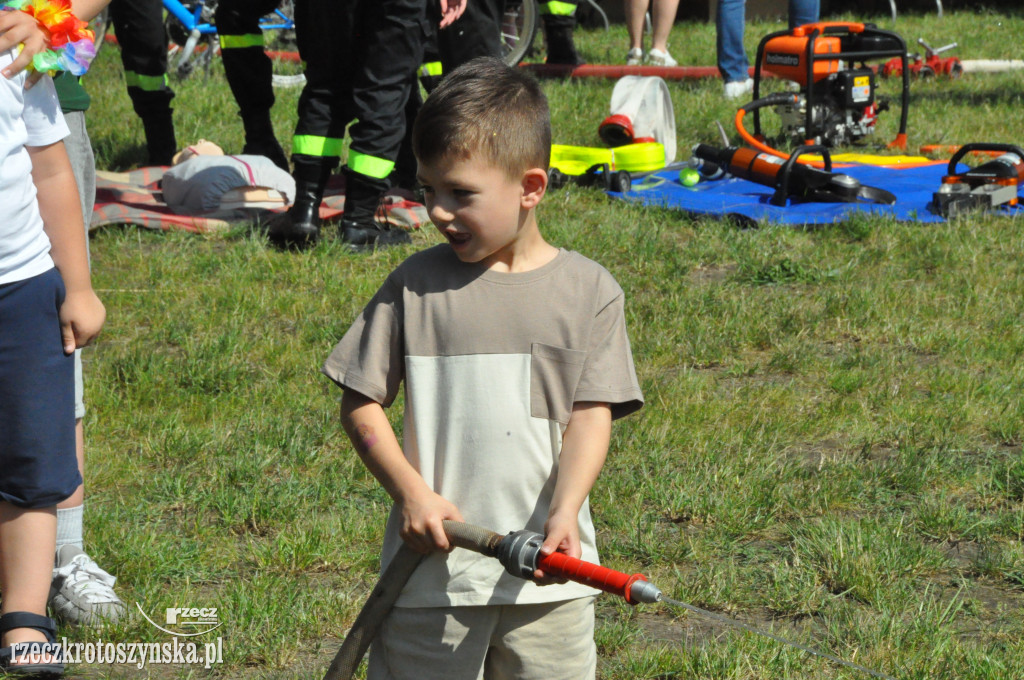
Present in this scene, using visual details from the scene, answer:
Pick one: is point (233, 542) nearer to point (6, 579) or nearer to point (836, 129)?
point (6, 579)

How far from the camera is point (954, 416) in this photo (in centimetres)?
378

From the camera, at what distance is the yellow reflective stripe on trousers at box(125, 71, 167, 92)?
6707 millimetres

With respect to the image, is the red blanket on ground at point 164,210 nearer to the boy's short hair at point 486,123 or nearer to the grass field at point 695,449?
the grass field at point 695,449

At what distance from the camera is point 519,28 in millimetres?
10773

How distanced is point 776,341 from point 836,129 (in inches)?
149

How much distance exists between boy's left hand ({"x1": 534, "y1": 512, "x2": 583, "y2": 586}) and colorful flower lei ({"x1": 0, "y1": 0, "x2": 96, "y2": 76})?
142cm

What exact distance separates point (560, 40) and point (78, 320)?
892 centimetres

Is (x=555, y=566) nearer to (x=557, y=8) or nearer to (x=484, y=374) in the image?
(x=484, y=374)

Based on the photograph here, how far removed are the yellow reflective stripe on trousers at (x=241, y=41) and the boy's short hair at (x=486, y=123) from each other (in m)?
4.60

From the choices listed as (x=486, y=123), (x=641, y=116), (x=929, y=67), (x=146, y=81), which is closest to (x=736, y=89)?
(x=641, y=116)

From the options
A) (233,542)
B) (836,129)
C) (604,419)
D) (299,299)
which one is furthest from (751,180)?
(604,419)

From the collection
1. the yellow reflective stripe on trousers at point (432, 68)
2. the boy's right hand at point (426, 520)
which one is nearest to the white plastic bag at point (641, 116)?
the yellow reflective stripe on trousers at point (432, 68)

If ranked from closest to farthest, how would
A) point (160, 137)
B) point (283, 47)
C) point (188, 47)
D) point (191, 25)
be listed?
point (160, 137), point (188, 47), point (191, 25), point (283, 47)

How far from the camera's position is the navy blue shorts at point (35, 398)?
2.38 m
